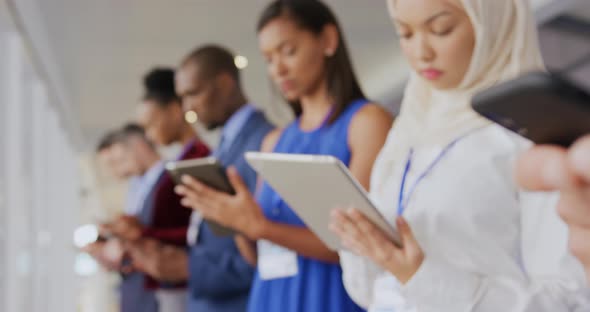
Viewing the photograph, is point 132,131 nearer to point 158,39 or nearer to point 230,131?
point 158,39

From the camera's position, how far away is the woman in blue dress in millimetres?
1636

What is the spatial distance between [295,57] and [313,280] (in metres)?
0.51

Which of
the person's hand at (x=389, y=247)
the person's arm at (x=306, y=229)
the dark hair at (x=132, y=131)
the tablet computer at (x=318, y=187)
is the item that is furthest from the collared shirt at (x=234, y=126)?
the dark hair at (x=132, y=131)

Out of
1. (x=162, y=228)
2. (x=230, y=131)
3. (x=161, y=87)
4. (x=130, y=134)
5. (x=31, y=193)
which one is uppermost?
(x=230, y=131)

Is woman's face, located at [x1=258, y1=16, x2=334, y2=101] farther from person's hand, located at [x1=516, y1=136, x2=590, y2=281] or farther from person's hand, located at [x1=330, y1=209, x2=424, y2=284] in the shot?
person's hand, located at [x1=516, y1=136, x2=590, y2=281]

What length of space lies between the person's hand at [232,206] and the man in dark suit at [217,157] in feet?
1.52

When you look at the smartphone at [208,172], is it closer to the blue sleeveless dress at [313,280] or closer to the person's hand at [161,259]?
the blue sleeveless dress at [313,280]

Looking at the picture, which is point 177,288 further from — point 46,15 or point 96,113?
point 96,113

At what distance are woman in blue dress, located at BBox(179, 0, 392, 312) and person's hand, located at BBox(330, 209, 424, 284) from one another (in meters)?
0.43

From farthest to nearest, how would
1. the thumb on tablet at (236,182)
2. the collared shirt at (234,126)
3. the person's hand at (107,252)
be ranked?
the person's hand at (107,252) < the collared shirt at (234,126) < the thumb on tablet at (236,182)

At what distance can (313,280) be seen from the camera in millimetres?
1660

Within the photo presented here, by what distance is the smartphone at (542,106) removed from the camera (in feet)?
2.10

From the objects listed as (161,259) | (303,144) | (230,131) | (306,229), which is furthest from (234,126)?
(306,229)

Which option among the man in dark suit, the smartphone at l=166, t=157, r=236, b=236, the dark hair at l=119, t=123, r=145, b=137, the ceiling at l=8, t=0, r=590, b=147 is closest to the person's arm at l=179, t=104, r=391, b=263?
the smartphone at l=166, t=157, r=236, b=236
